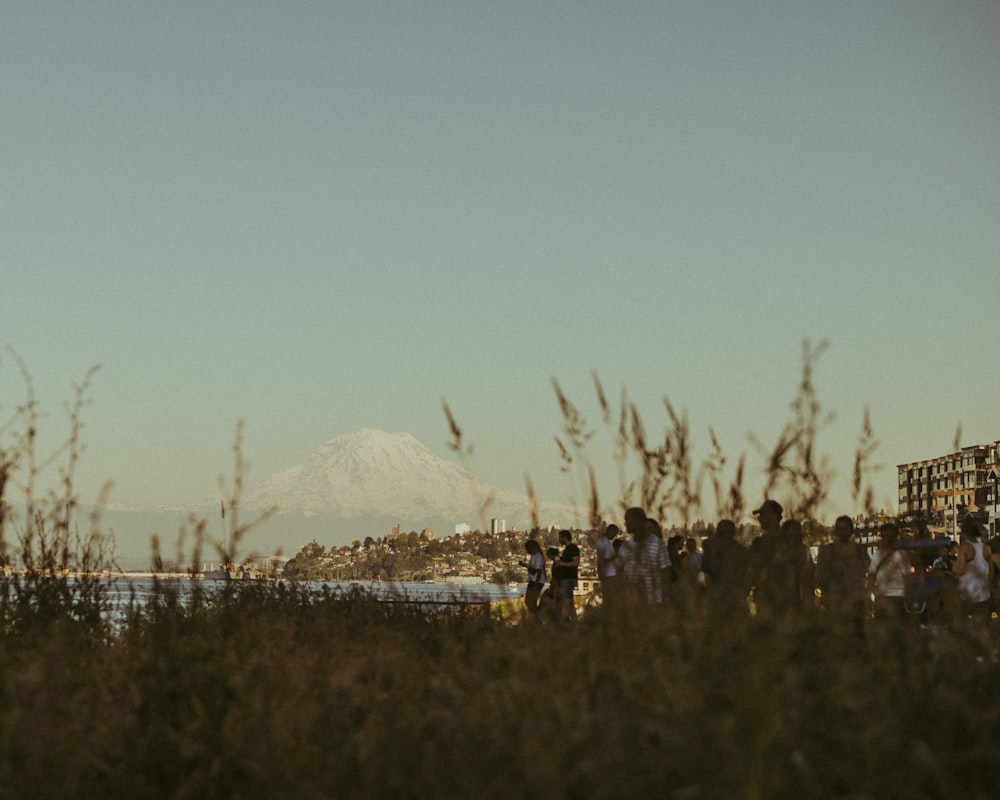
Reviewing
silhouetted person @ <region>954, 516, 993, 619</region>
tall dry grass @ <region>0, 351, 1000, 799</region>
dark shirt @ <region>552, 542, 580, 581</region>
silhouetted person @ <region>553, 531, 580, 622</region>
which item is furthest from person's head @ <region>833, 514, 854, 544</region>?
dark shirt @ <region>552, 542, 580, 581</region>

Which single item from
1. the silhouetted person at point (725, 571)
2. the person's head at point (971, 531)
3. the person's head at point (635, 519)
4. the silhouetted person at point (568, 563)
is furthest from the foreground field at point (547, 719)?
the silhouetted person at point (568, 563)

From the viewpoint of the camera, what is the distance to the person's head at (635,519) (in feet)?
25.1

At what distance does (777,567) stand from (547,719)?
2.70 meters

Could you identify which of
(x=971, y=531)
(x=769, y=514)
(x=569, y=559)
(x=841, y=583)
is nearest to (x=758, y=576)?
(x=841, y=583)

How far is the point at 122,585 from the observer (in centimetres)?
1112

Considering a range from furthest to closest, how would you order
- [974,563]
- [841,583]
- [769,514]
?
[974,563], [769,514], [841,583]

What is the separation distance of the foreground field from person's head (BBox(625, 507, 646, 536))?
101cm

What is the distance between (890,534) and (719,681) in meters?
5.60

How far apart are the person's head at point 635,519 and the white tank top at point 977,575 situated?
3.43 m

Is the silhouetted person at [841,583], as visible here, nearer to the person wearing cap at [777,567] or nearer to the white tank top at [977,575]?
the person wearing cap at [777,567]

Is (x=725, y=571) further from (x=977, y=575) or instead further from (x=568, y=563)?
(x=568, y=563)

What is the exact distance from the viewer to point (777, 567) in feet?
21.9

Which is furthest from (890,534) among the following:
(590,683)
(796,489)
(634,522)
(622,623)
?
(590,683)

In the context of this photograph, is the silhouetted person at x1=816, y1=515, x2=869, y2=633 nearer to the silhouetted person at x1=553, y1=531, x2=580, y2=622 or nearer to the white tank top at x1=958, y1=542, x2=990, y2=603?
the white tank top at x1=958, y1=542, x2=990, y2=603
